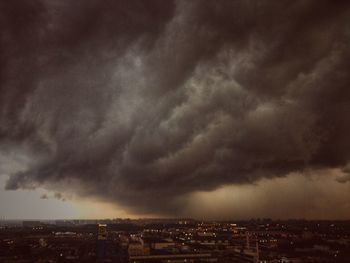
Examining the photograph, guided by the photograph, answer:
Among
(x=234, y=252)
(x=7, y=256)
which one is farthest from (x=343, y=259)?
(x=7, y=256)

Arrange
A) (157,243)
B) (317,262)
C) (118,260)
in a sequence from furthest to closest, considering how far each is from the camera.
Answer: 1. (157,243)
2. (118,260)
3. (317,262)

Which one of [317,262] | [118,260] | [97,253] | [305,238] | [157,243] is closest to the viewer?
[317,262]

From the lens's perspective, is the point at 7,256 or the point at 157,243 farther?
the point at 157,243

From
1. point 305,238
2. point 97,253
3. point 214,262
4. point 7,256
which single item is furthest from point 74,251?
point 305,238

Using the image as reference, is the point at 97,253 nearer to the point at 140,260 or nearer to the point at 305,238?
the point at 140,260

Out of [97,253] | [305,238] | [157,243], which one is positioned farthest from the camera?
[305,238]

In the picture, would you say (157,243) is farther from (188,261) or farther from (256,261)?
(256,261)

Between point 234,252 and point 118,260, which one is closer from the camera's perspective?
point 118,260

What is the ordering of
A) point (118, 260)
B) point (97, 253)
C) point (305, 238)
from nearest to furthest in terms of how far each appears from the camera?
point (118, 260) < point (97, 253) < point (305, 238)

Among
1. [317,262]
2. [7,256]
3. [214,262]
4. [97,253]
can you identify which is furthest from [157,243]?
[317,262]
